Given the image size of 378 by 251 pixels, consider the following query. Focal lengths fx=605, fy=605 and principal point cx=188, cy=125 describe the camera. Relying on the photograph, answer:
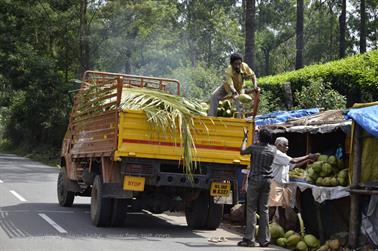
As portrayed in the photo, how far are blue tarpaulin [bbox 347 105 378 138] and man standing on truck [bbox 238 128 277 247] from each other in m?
1.37

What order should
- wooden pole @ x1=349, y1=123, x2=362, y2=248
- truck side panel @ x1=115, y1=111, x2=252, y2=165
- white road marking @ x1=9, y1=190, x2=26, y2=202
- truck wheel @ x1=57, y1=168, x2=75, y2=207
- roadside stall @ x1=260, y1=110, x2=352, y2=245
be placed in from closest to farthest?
1. wooden pole @ x1=349, y1=123, x2=362, y2=248
2. roadside stall @ x1=260, y1=110, x2=352, y2=245
3. truck side panel @ x1=115, y1=111, x2=252, y2=165
4. truck wheel @ x1=57, y1=168, x2=75, y2=207
5. white road marking @ x1=9, y1=190, x2=26, y2=202

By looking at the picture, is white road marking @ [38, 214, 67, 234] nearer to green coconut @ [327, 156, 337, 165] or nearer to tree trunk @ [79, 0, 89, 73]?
green coconut @ [327, 156, 337, 165]

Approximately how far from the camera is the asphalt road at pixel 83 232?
8922mm

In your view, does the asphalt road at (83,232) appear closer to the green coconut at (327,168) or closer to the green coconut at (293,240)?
the green coconut at (293,240)

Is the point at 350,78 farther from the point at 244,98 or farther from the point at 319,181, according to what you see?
the point at 319,181

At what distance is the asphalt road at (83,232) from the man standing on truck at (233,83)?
2252 millimetres

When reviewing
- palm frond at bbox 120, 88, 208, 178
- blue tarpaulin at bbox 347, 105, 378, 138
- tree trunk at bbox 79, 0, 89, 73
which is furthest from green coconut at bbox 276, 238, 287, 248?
tree trunk at bbox 79, 0, 89, 73

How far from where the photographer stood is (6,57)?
3759 cm

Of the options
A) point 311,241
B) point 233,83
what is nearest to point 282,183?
point 311,241

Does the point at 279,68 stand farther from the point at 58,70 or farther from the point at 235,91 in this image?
the point at 235,91

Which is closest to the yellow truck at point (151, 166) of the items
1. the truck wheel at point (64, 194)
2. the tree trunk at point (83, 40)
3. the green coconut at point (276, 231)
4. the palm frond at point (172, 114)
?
the palm frond at point (172, 114)

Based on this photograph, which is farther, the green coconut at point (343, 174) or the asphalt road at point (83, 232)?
the green coconut at point (343, 174)

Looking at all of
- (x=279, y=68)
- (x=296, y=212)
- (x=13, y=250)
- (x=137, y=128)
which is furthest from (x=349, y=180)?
(x=279, y=68)

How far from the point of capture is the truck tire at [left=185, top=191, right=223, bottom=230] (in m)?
10.9
